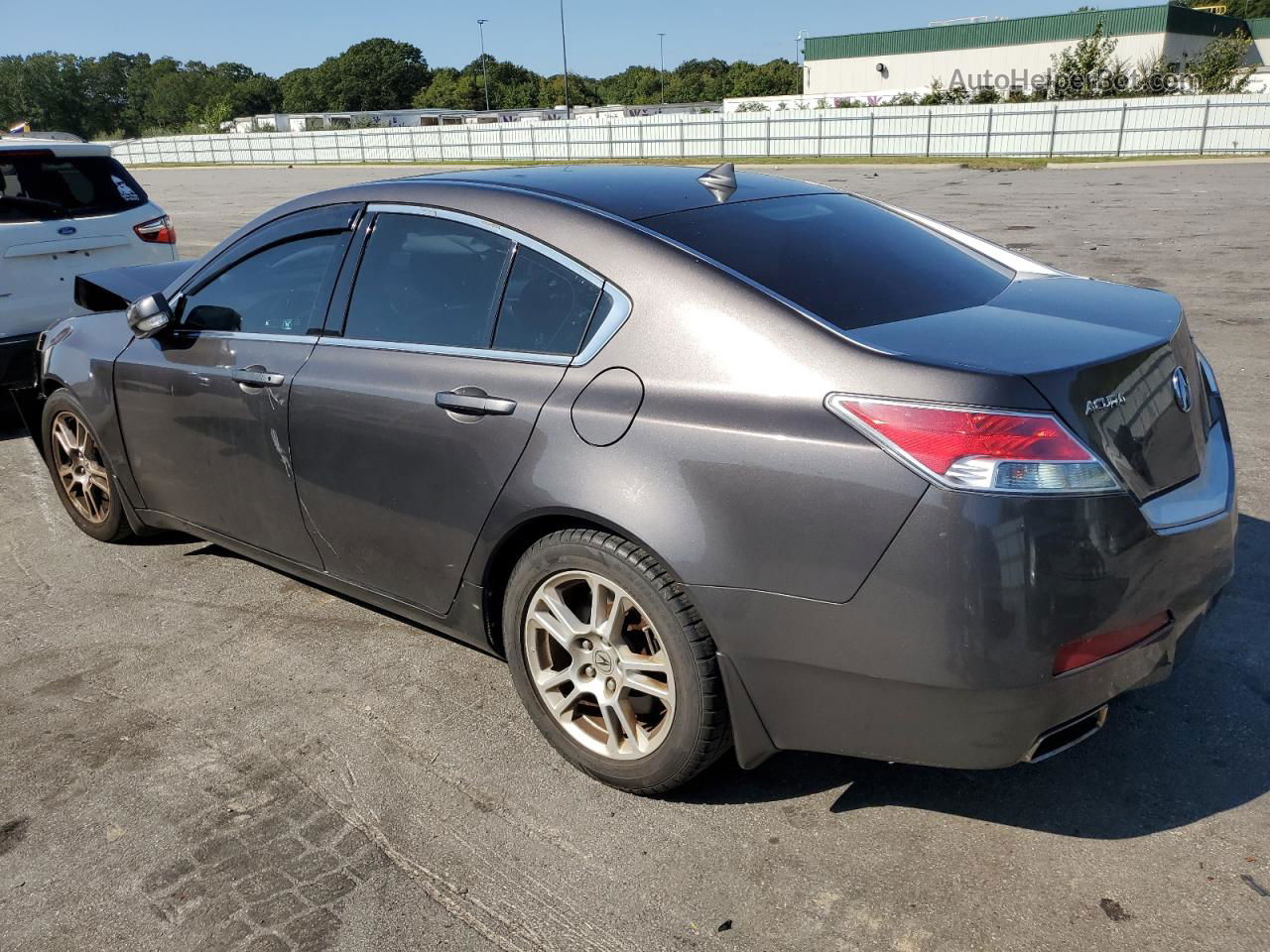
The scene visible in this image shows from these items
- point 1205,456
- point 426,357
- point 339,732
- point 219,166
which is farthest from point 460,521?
point 219,166

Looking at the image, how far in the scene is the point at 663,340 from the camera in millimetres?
2711

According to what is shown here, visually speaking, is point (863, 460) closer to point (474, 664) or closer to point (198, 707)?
point (474, 664)

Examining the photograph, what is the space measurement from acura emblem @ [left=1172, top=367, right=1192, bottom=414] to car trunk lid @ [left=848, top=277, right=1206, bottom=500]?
11 mm

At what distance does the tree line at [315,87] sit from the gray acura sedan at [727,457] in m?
105

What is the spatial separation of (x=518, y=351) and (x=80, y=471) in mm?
3032

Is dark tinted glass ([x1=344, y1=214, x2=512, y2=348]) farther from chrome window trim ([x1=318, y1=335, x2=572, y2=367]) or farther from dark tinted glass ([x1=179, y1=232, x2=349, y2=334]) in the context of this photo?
dark tinted glass ([x1=179, y1=232, x2=349, y2=334])

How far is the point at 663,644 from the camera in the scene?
2693mm

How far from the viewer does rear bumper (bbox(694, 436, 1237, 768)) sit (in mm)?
2264

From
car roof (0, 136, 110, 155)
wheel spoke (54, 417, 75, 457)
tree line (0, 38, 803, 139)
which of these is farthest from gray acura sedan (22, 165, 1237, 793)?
tree line (0, 38, 803, 139)

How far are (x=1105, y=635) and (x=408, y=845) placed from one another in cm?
180

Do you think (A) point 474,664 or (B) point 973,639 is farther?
(A) point 474,664

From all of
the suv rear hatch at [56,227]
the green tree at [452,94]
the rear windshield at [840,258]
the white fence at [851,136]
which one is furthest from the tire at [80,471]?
the green tree at [452,94]

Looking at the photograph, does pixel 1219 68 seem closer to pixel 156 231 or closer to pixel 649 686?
pixel 156 231

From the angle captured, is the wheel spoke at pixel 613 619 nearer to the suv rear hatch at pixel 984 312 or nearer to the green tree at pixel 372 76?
the suv rear hatch at pixel 984 312
